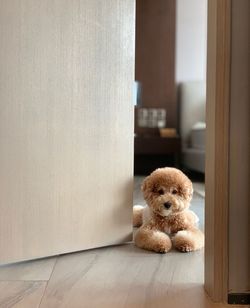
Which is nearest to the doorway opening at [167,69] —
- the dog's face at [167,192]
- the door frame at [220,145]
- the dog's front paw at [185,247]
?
the dog's face at [167,192]

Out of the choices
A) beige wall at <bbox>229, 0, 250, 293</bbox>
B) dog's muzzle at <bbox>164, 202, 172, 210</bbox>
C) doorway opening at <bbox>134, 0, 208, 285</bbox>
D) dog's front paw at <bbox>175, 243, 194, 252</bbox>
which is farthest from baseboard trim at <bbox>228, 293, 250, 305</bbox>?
doorway opening at <bbox>134, 0, 208, 285</bbox>

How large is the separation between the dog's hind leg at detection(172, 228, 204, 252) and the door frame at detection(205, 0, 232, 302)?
1.23 ft

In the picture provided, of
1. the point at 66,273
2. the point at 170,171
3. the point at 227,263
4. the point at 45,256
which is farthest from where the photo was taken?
the point at 170,171

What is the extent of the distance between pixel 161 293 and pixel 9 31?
2.45 ft

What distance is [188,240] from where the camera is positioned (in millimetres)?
1235

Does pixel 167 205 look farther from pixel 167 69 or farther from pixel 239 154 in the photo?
pixel 167 69

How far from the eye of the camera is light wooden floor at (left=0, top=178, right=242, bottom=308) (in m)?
0.83

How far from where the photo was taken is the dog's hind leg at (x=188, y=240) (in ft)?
4.00

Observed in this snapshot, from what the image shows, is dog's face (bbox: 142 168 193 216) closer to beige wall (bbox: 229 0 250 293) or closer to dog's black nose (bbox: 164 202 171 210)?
dog's black nose (bbox: 164 202 171 210)

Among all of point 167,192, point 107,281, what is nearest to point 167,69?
point 167,192

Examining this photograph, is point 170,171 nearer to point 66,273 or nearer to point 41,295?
point 66,273

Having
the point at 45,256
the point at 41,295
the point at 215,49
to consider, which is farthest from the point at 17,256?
the point at 215,49

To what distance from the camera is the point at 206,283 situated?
2.91 feet

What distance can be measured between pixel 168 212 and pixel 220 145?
1.76 feet
